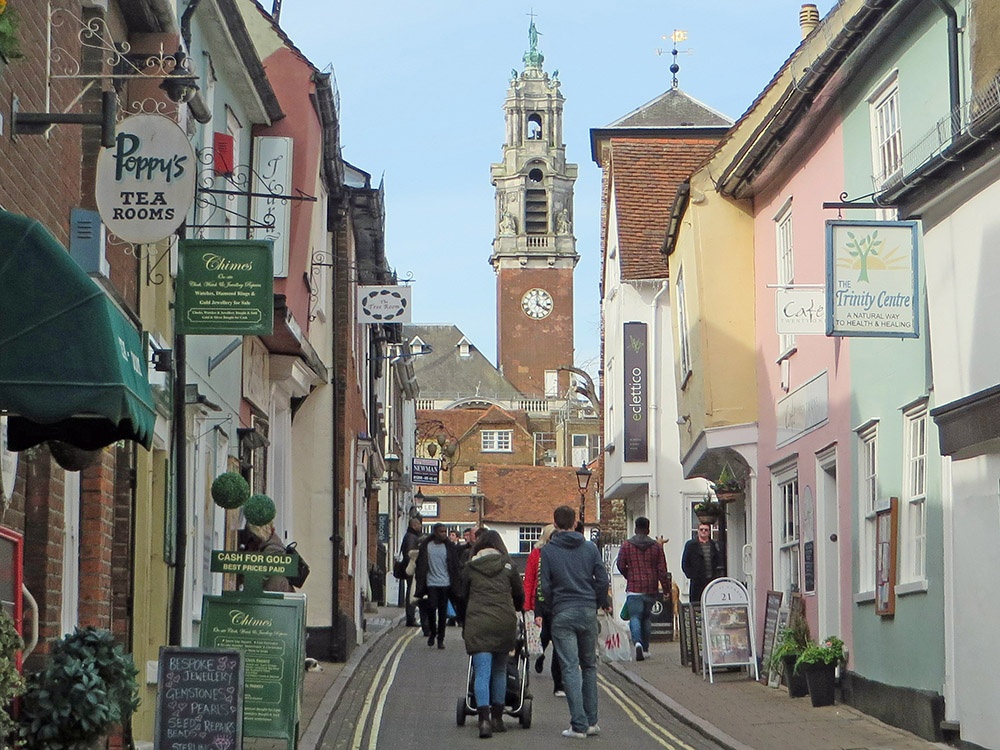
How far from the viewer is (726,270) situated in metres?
21.4

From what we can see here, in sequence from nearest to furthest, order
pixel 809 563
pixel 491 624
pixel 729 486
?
pixel 491 624 < pixel 809 563 < pixel 729 486

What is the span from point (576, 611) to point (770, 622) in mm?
5685

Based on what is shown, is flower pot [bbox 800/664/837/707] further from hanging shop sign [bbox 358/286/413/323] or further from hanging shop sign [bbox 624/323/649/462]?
hanging shop sign [bbox 624/323/649/462]

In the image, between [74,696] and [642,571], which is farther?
[642,571]

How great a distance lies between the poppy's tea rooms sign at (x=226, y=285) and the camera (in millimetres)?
12641

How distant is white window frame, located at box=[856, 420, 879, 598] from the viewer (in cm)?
1591

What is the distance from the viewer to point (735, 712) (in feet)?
52.9

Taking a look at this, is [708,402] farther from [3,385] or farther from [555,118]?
[555,118]

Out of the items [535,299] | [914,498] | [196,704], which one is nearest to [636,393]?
[914,498]

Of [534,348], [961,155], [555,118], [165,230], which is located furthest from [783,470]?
[555,118]

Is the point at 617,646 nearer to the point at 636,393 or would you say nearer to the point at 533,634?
the point at 533,634

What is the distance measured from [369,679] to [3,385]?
12.7m

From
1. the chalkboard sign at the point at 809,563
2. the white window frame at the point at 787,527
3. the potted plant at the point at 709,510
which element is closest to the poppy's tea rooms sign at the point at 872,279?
the chalkboard sign at the point at 809,563

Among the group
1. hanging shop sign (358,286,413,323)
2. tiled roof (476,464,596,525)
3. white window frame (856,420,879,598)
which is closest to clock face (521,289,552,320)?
tiled roof (476,464,596,525)
